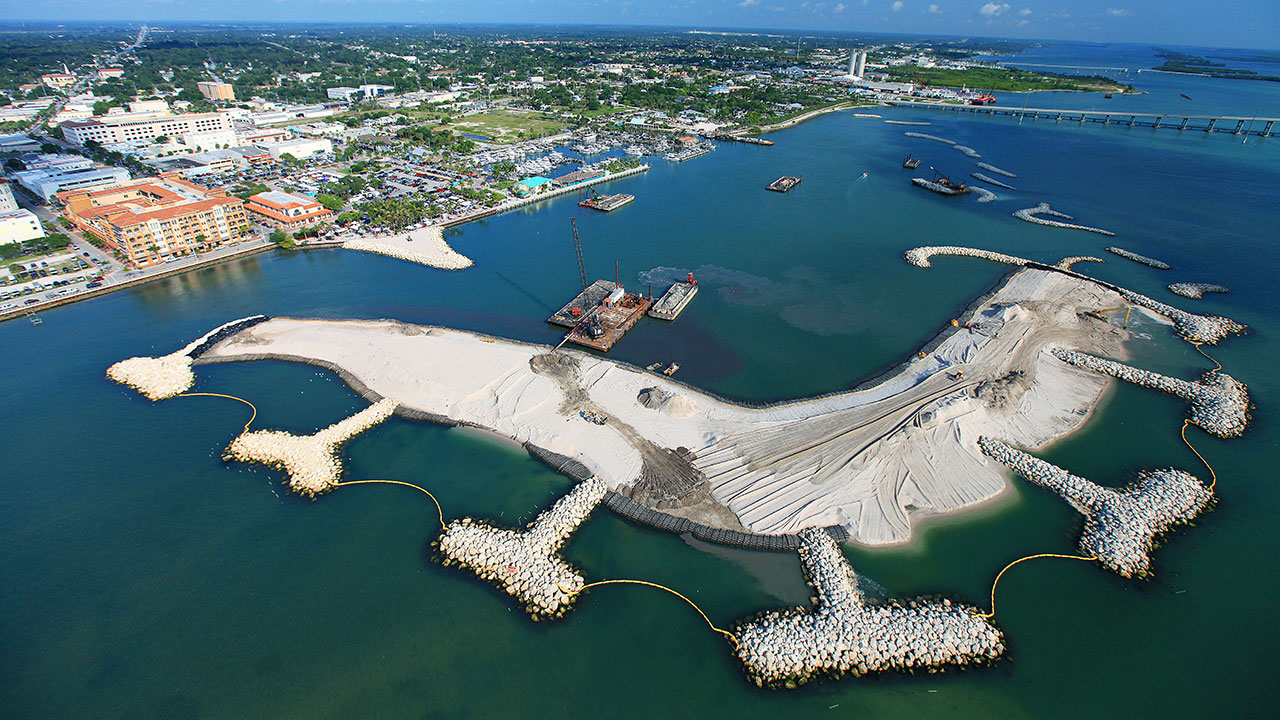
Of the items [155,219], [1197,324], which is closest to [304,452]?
[155,219]

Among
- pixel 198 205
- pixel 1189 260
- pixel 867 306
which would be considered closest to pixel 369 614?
pixel 867 306

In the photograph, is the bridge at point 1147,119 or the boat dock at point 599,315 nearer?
the boat dock at point 599,315

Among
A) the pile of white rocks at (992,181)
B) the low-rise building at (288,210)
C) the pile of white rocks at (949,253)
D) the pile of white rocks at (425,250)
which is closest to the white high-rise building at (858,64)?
the pile of white rocks at (992,181)

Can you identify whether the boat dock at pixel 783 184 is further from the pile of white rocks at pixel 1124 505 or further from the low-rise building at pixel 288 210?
the low-rise building at pixel 288 210

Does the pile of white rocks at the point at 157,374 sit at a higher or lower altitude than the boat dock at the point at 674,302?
lower

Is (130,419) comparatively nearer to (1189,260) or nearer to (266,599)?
(266,599)

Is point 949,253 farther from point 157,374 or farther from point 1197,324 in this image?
point 157,374

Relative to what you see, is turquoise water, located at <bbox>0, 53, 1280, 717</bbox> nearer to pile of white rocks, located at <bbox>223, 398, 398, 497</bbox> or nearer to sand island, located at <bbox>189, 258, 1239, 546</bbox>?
pile of white rocks, located at <bbox>223, 398, 398, 497</bbox>

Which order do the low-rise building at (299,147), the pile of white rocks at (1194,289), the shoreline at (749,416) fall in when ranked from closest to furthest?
1. the shoreline at (749,416)
2. the pile of white rocks at (1194,289)
3. the low-rise building at (299,147)
